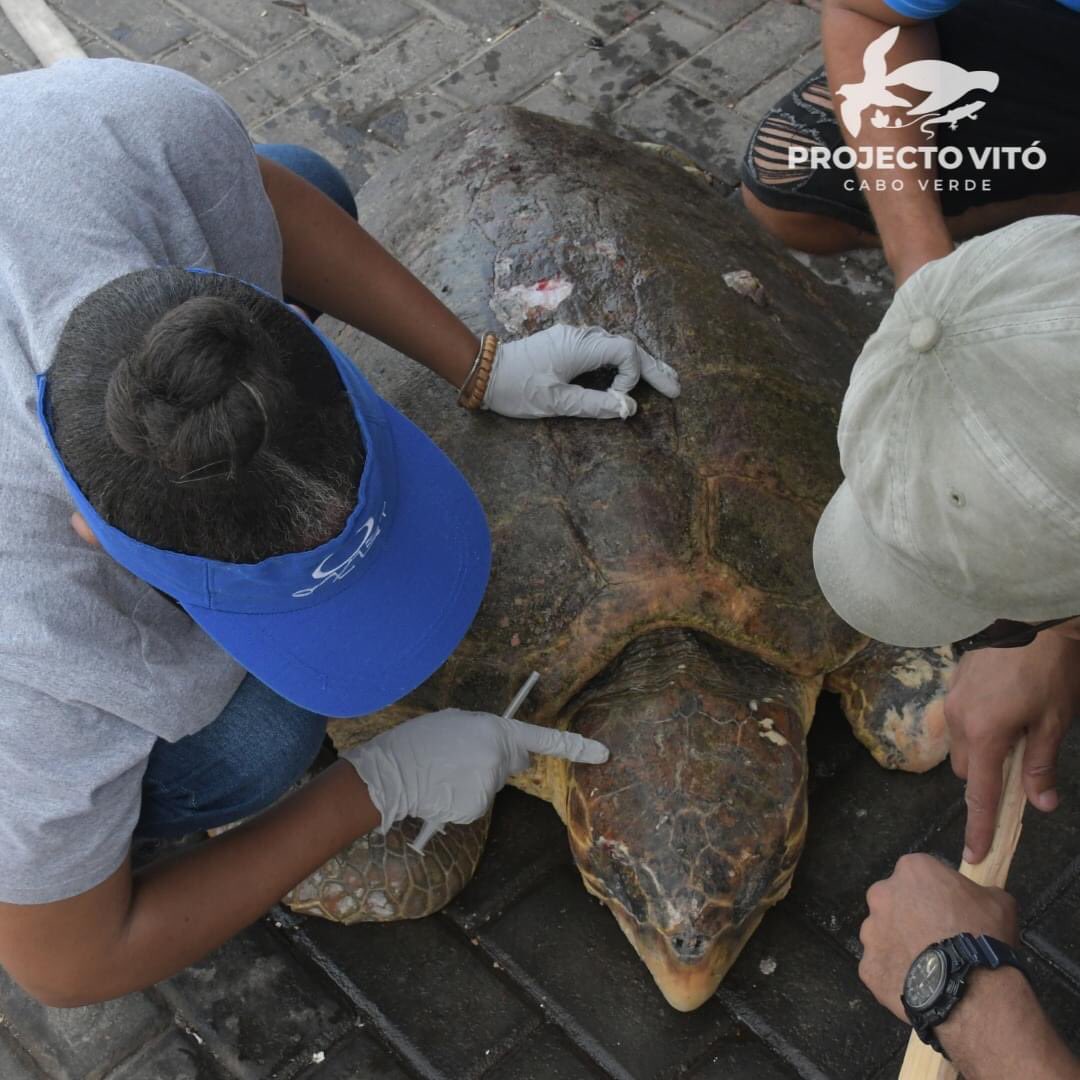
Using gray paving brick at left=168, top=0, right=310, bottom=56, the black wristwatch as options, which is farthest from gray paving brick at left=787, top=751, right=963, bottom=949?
gray paving brick at left=168, top=0, right=310, bottom=56

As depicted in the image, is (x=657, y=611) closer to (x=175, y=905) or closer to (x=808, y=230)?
(x=175, y=905)

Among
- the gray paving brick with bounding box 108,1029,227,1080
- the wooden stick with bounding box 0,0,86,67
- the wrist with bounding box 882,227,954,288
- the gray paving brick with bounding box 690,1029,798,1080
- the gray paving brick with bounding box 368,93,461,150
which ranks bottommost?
the gray paving brick with bounding box 108,1029,227,1080

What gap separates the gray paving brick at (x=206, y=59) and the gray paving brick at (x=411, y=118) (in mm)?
483

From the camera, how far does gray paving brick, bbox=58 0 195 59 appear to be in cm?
337

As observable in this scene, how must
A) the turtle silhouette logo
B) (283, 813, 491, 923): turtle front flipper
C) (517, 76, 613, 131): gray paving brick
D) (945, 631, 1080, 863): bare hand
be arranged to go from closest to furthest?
(945, 631, 1080, 863): bare hand < (283, 813, 491, 923): turtle front flipper < the turtle silhouette logo < (517, 76, 613, 131): gray paving brick

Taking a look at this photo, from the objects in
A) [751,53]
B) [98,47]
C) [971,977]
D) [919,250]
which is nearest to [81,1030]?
[971,977]

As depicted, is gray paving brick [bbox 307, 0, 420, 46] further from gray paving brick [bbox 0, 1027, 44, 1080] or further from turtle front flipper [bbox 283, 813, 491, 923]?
gray paving brick [bbox 0, 1027, 44, 1080]

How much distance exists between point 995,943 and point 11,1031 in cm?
143

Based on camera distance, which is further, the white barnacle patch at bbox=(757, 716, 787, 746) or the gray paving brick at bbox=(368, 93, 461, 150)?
the gray paving brick at bbox=(368, 93, 461, 150)

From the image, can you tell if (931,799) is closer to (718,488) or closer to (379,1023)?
(718,488)

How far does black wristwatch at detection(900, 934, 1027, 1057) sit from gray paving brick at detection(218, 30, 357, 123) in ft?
9.01

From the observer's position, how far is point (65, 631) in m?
1.18

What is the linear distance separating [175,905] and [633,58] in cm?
262

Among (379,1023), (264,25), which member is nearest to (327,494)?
(379,1023)
